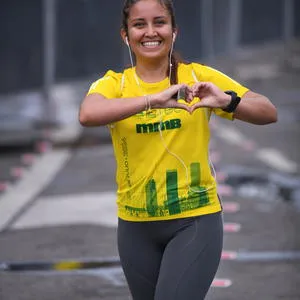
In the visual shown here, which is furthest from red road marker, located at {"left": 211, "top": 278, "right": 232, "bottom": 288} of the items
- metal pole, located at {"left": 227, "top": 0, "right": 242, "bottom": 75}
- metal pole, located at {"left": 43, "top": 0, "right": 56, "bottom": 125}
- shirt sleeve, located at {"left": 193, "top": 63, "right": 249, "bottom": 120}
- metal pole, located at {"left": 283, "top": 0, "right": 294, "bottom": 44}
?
metal pole, located at {"left": 283, "top": 0, "right": 294, "bottom": 44}

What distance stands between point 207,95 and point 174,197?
1.73 feet

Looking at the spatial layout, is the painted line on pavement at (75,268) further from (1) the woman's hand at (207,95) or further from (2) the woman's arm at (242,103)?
(1) the woman's hand at (207,95)

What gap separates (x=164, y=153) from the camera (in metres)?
4.64

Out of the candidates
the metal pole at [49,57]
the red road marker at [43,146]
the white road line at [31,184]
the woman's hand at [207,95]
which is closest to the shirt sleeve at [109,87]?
the woman's hand at [207,95]

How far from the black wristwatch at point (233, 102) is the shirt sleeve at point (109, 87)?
514 millimetres

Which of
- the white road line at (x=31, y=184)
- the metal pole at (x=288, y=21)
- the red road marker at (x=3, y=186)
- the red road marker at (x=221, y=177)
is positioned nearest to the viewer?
the white road line at (x=31, y=184)

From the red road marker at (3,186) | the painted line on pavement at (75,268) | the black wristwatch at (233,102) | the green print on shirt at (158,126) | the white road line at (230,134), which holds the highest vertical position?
the black wristwatch at (233,102)

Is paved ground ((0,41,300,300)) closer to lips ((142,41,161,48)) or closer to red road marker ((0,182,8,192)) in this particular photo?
red road marker ((0,182,8,192))

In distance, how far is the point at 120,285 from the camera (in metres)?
7.64

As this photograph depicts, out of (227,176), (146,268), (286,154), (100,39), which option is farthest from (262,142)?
(146,268)

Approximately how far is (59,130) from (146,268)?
12.1 meters

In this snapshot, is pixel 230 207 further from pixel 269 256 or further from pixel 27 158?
pixel 27 158

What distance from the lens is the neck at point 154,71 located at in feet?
15.5

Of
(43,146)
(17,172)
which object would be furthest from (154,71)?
(43,146)
